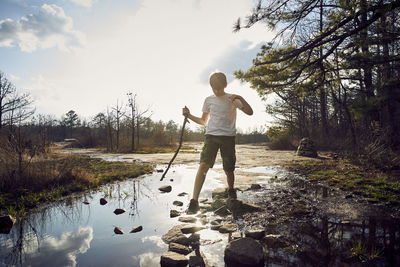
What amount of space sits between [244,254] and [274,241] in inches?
18.8

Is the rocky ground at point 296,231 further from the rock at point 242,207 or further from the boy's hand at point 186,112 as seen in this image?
the boy's hand at point 186,112

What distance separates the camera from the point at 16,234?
232 centimetres

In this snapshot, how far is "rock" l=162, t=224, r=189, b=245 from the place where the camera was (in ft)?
6.65

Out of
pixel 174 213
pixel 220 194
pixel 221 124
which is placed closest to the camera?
pixel 174 213

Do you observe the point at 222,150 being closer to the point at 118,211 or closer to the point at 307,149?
the point at 118,211

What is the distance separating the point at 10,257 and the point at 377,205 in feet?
14.0

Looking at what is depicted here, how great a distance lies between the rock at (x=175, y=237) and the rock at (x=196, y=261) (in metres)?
0.30

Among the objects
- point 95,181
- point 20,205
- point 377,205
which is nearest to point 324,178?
point 377,205

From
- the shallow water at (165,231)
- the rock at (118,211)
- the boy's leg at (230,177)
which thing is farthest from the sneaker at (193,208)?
the rock at (118,211)

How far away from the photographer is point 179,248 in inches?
73.4

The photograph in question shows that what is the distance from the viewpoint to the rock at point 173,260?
1633 mm

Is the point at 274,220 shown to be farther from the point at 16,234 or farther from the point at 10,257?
the point at 16,234

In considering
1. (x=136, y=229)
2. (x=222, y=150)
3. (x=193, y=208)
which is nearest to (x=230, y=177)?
A: (x=222, y=150)

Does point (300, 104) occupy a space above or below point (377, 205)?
above
